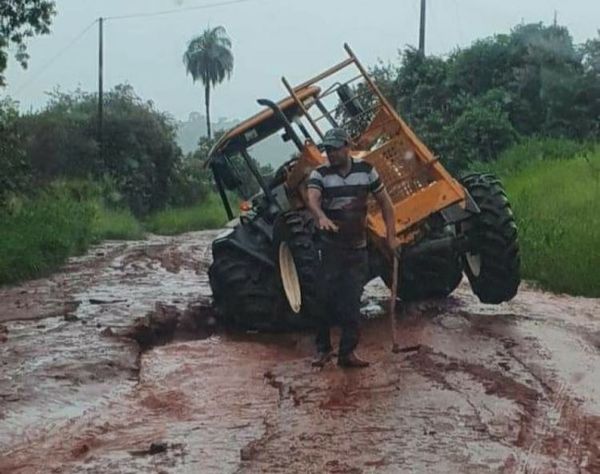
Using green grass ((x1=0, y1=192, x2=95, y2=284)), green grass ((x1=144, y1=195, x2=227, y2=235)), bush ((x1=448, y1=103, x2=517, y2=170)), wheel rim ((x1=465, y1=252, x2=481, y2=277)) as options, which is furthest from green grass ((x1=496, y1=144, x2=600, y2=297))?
green grass ((x1=144, y1=195, x2=227, y2=235))

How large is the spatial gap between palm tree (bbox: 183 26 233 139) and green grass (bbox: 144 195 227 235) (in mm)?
18137

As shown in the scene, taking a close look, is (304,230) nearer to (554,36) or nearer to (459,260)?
→ (459,260)

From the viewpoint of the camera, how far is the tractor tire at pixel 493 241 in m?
11.2

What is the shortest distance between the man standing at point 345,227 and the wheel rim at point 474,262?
3047mm

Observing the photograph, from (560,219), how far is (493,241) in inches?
275

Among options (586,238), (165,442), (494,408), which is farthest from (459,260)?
(165,442)

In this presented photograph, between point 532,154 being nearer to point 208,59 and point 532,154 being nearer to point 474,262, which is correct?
point 474,262

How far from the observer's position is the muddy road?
20.9ft

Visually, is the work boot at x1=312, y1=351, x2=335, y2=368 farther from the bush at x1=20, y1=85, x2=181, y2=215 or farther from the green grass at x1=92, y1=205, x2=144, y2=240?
the bush at x1=20, y1=85, x2=181, y2=215

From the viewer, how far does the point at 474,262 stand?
11984mm

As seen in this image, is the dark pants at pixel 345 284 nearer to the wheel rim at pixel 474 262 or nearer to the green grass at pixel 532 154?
the wheel rim at pixel 474 262

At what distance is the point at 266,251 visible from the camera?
11625mm

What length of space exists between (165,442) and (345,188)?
2889 mm

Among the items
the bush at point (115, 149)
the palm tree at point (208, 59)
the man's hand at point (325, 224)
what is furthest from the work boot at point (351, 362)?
the palm tree at point (208, 59)
